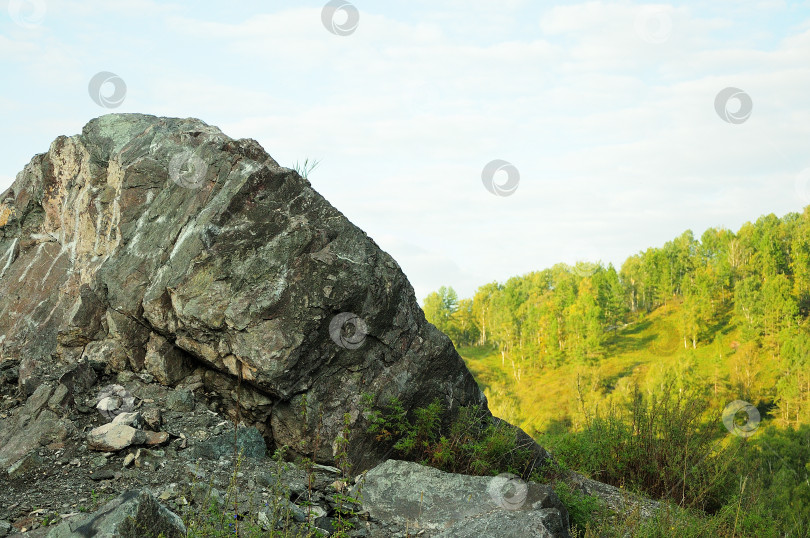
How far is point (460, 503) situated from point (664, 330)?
94442mm

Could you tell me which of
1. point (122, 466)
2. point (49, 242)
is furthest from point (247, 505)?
point (49, 242)

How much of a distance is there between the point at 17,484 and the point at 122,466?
95 centimetres

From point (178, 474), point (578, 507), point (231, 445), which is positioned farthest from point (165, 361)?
point (578, 507)

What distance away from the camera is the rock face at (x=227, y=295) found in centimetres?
745

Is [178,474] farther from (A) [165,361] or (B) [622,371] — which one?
(B) [622,371]

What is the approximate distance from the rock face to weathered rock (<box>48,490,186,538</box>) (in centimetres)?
261

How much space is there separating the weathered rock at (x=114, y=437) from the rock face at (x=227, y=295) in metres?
1.11

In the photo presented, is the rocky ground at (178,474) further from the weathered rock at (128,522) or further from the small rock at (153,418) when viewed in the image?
the weathered rock at (128,522)

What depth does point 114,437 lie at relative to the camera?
21.7 feet

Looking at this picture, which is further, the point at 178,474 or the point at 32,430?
the point at 32,430

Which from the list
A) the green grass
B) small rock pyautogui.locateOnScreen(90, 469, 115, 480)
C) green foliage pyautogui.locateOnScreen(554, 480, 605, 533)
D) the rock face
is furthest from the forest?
small rock pyautogui.locateOnScreen(90, 469, 115, 480)

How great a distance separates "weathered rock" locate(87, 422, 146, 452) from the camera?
259 inches

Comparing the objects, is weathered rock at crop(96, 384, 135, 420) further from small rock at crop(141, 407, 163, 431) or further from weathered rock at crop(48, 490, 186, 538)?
weathered rock at crop(48, 490, 186, 538)

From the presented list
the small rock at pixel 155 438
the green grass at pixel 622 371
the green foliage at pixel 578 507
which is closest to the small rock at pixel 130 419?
the small rock at pixel 155 438
